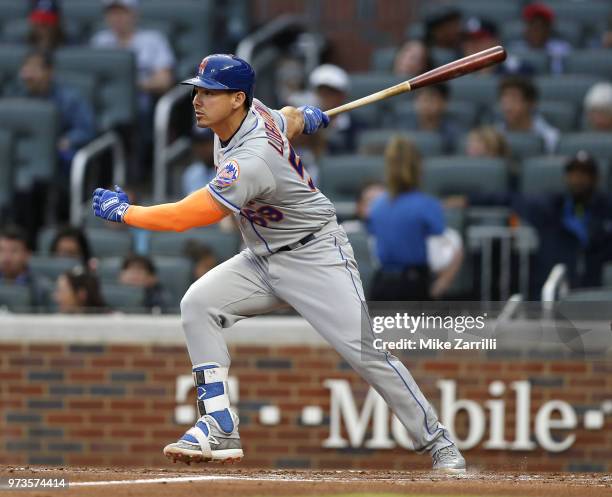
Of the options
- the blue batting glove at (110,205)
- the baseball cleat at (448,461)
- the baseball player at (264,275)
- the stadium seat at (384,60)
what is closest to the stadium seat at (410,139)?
the stadium seat at (384,60)

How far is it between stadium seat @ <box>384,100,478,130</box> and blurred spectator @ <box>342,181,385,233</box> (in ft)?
4.11

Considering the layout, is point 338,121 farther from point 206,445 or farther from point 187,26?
point 206,445

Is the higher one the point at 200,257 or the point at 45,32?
the point at 45,32

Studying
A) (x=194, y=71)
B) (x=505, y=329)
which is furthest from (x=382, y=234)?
(x=194, y=71)

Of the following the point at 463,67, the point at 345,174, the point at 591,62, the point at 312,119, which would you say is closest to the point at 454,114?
the point at 345,174

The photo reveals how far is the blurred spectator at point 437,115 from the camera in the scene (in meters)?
10.2

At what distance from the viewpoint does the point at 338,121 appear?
10641 millimetres

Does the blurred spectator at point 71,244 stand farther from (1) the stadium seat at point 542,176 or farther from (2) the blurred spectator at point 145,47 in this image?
(1) the stadium seat at point 542,176

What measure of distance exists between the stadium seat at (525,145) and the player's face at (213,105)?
4.23 meters

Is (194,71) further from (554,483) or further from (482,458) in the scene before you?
(554,483)

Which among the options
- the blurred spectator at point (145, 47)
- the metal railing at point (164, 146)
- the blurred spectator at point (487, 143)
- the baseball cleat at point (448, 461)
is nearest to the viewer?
the baseball cleat at point (448, 461)

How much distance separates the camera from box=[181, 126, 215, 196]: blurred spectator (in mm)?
10203

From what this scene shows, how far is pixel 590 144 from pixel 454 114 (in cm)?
112

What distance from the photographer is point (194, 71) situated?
11.7 metres
